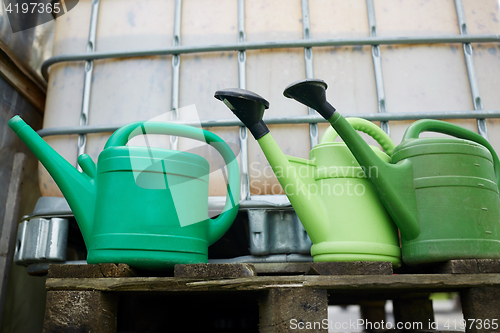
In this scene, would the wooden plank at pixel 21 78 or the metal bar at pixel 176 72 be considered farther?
the wooden plank at pixel 21 78

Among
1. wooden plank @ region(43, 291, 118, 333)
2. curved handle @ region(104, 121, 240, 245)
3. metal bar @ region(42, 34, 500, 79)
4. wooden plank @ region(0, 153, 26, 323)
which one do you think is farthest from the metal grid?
wooden plank @ region(43, 291, 118, 333)

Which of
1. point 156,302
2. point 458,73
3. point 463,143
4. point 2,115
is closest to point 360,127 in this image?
point 463,143

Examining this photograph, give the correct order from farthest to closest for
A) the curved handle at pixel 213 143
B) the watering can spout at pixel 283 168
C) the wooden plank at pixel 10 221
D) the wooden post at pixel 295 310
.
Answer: the wooden plank at pixel 10 221 → the curved handle at pixel 213 143 → the watering can spout at pixel 283 168 → the wooden post at pixel 295 310

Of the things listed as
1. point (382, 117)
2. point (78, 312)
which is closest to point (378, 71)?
point (382, 117)

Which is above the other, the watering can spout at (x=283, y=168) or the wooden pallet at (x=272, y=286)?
the watering can spout at (x=283, y=168)

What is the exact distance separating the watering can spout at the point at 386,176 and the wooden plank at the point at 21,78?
121 centimetres

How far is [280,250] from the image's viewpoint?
102cm

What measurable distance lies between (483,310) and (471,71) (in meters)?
0.76

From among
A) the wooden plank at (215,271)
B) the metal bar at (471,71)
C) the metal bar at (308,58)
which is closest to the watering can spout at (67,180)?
the wooden plank at (215,271)

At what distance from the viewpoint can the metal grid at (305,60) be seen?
1164 millimetres

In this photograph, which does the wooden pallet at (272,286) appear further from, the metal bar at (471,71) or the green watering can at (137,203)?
the metal bar at (471,71)

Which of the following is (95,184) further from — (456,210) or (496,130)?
(496,130)

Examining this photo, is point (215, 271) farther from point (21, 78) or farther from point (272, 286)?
point (21, 78)

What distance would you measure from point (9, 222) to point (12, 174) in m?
0.18
